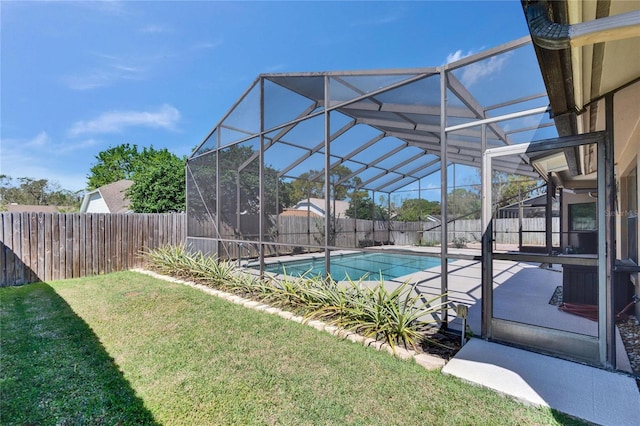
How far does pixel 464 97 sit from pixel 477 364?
3.35 metres

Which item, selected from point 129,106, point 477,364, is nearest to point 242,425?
point 477,364

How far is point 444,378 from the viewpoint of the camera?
8.19 ft

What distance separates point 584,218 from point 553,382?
1.93m

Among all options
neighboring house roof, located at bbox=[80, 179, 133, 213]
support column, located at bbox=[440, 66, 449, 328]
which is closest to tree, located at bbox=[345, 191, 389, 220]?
support column, located at bbox=[440, 66, 449, 328]

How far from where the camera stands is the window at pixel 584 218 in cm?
280

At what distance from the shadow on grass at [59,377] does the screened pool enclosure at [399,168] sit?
9.86ft

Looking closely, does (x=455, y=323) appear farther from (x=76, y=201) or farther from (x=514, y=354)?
(x=76, y=201)

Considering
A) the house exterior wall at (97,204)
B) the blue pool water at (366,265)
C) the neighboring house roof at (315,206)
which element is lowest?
the blue pool water at (366,265)

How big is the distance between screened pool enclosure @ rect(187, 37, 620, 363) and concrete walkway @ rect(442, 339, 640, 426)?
28 centimetres

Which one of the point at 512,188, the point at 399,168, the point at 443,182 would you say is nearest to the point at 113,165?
the point at 399,168

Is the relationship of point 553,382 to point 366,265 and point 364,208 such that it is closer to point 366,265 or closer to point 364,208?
point 366,265

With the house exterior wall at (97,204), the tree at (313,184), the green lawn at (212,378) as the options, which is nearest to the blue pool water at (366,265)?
the tree at (313,184)

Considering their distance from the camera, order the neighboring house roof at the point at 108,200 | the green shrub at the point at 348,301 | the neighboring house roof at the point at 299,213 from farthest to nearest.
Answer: the neighboring house roof at the point at 108,200 < the neighboring house roof at the point at 299,213 < the green shrub at the point at 348,301

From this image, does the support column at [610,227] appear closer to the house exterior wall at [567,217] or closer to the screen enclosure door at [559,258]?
the screen enclosure door at [559,258]
